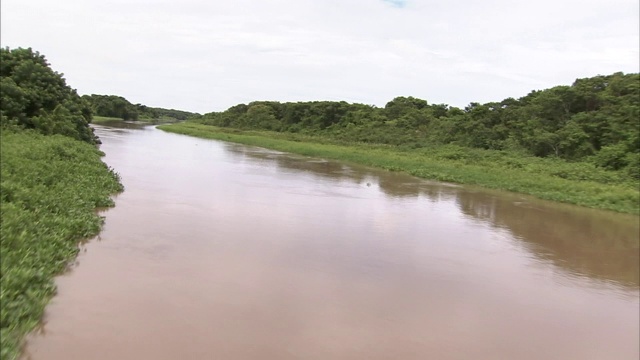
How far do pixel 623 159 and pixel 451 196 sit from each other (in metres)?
8.79

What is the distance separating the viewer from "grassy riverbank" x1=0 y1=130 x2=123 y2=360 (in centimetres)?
455

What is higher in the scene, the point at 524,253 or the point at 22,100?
the point at 22,100

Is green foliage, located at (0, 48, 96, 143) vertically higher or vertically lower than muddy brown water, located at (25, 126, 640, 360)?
higher

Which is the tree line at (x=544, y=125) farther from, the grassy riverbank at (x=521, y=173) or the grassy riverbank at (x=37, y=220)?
the grassy riverbank at (x=37, y=220)

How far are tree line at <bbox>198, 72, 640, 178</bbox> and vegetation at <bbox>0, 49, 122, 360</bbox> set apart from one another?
18.6 metres

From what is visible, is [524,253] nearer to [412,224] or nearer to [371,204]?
[412,224]

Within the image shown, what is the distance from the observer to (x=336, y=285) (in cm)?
641

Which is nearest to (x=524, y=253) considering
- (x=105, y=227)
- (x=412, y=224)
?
(x=412, y=224)

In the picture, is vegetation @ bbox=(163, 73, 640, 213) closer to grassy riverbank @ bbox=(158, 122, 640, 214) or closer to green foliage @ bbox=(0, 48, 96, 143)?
grassy riverbank @ bbox=(158, 122, 640, 214)

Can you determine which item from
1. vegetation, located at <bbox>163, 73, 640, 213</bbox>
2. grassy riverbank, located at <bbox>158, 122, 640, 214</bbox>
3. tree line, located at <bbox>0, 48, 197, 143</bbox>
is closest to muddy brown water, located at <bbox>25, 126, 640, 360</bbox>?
grassy riverbank, located at <bbox>158, 122, 640, 214</bbox>

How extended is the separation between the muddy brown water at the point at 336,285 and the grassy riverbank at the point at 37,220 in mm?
232

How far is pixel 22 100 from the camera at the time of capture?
15.2 meters

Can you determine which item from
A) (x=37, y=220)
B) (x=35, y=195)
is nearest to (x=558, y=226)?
(x=37, y=220)

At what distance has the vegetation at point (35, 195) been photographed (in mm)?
4719
